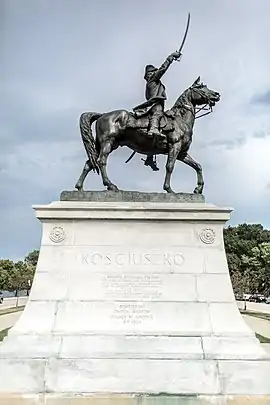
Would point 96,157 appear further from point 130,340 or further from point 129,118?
point 130,340

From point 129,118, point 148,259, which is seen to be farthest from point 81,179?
point 148,259

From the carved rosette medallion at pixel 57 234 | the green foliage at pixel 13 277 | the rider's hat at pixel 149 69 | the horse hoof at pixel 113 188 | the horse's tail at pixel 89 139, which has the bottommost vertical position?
the carved rosette medallion at pixel 57 234

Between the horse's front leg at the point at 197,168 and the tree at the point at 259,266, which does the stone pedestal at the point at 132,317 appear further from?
the tree at the point at 259,266

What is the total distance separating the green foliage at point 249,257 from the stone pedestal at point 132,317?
46428 millimetres

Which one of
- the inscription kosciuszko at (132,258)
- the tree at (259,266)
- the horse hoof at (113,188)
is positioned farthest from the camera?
the tree at (259,266)

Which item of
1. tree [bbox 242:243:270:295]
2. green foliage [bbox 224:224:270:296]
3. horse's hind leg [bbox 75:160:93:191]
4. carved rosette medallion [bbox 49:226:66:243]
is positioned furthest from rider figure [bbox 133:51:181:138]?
tree [bbox 242:243:270:295]

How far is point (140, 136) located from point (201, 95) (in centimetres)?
192

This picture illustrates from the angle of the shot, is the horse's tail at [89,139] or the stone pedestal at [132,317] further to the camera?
the horse's tail at [89,139]

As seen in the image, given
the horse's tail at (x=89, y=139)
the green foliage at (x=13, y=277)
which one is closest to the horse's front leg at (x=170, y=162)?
the horse's tail at (x=89, y=139)

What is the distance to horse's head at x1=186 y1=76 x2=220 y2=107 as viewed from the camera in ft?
38.2

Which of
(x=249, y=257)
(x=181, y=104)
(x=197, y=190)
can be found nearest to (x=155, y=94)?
(x=181, y=104)

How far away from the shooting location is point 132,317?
947cm

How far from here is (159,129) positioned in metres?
11.2

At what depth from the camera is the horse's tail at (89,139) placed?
11150 mm
